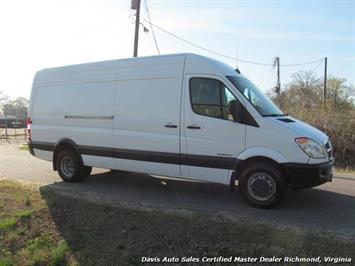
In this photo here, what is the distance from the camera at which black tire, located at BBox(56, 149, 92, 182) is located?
842 centimetres

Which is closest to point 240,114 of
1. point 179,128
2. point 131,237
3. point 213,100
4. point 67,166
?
point 213,100

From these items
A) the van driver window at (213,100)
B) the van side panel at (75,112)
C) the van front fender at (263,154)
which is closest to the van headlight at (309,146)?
the van front fender at (263,154)

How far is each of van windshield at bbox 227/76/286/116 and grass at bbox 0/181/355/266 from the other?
6.40ft

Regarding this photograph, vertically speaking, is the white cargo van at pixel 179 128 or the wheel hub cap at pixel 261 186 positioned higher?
the white cargo van at pixel 179 128

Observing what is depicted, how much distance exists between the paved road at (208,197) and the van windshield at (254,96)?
157cm

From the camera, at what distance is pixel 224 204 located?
6.63 meters

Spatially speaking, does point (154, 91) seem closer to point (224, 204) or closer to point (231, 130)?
point (231, 130)

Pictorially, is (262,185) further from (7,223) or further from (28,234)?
(7,223)

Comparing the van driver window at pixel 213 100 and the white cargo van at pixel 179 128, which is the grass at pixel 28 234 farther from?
the van driver window at pixel 213 100

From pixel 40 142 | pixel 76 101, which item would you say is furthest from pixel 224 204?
pixel 40 142

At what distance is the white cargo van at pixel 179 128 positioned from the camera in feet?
20.2

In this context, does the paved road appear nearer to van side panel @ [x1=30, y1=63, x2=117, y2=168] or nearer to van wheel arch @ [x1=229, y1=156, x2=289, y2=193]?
van wheel arch @ [x1=229, y1=156, x2=289, y2=193]

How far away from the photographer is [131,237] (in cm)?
549

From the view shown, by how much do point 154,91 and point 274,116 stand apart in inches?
87.1
